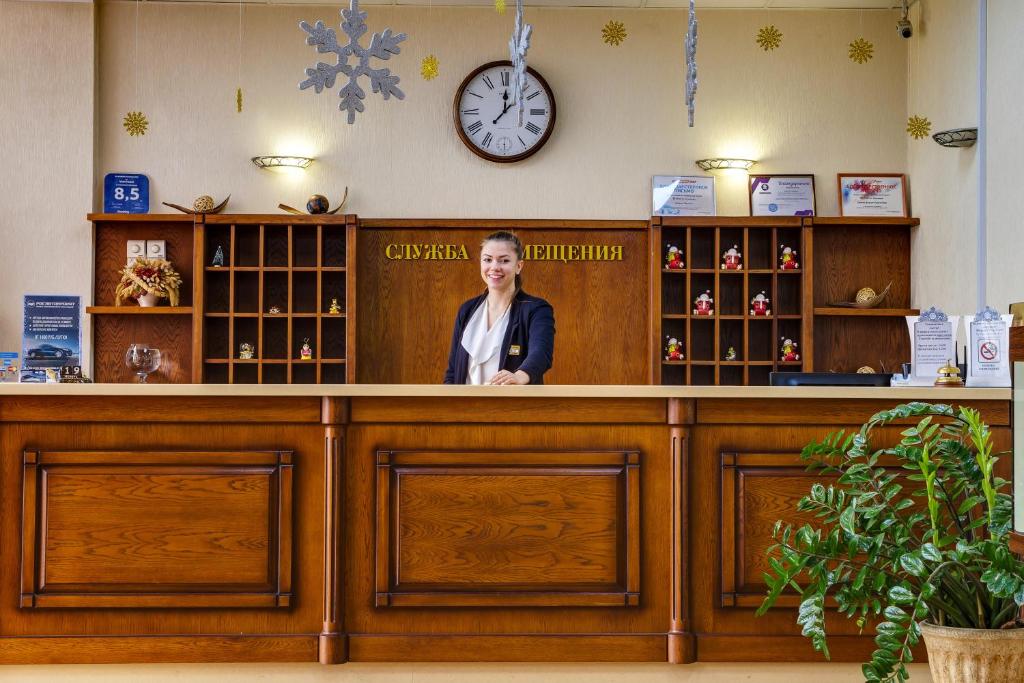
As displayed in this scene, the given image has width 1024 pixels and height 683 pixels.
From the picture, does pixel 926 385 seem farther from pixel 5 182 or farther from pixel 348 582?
pixel 5 182

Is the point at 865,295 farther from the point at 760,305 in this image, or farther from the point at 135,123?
the point at 135,123

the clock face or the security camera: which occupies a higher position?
the security camera

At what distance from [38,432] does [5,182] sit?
11.3ft

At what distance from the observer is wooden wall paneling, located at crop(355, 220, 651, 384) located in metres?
6.16

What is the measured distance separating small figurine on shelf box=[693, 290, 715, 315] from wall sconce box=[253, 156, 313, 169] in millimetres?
2576

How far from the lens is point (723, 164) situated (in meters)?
6.17

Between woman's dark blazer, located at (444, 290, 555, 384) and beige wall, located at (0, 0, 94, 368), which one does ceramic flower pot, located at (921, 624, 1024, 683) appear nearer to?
woman's dark blazer, located at (444, 290, 555, 384)

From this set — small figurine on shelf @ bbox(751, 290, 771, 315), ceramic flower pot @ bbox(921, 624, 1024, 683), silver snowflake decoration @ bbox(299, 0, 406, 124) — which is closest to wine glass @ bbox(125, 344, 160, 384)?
silver snowflake decoration @ bbox(299, 0, 406, 124)

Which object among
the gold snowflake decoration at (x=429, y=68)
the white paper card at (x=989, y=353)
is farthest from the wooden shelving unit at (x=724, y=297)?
the white paper card at (x=989, y=353)

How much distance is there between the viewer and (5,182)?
19.7 ft

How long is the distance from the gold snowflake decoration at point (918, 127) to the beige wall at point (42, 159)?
5078 millimetres

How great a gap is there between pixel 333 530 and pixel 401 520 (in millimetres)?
220

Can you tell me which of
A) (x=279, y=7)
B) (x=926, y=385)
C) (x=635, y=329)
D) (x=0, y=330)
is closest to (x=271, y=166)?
(x=279, y=7)

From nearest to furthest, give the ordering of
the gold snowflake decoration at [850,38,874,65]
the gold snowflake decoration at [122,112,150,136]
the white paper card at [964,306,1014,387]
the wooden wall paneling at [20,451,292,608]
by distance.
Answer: the wooden wall paneling at [20,451,292,608] < the white paper card at [964,306,1014,387] < the gold snowflake decoration at [122,112,150,136] < the gold snowflake decoration at [850,38,874,65]
